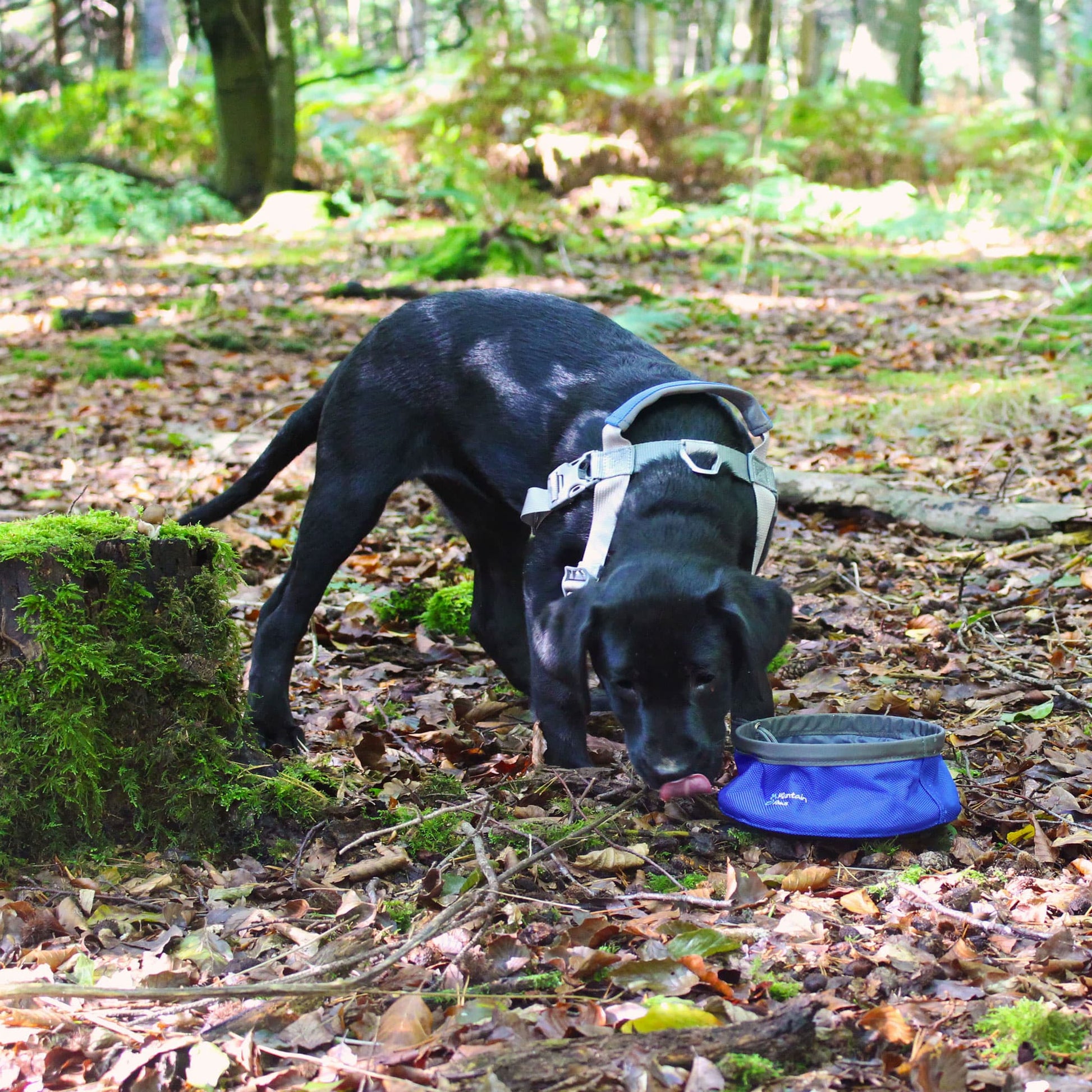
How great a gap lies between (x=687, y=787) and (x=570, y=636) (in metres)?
0.54

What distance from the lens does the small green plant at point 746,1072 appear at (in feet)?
6.63

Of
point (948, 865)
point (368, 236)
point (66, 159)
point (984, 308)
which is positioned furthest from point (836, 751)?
point (66, 159)

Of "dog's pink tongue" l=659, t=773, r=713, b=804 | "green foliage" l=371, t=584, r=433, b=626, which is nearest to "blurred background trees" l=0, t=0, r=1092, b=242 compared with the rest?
"green foliage" l=371, t=584, r=433, b=626

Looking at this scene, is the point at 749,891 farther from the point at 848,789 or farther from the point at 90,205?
the point at 90,205

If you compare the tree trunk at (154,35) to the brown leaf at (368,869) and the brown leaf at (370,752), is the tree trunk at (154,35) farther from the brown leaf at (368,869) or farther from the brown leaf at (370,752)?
the brown leaf at (368,869)

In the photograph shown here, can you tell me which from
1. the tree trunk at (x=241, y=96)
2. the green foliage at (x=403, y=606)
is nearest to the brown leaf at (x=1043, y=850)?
the green foliage at (x=403, y=606)

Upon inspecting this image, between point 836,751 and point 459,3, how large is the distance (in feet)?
52.7

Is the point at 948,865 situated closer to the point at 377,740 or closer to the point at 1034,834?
the point at 1034,834

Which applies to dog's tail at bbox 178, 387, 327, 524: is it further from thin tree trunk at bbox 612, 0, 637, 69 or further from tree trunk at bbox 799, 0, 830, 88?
thin tree trunk at bbox 612, 0, 637, 69

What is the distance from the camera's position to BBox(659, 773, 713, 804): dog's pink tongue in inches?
121

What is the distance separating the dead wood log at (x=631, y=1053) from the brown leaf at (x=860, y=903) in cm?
59

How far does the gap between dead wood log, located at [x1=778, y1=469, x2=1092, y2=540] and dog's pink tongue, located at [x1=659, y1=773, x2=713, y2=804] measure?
9.46 feet

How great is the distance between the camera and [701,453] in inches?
140

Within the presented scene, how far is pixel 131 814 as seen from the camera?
10.1 feet
